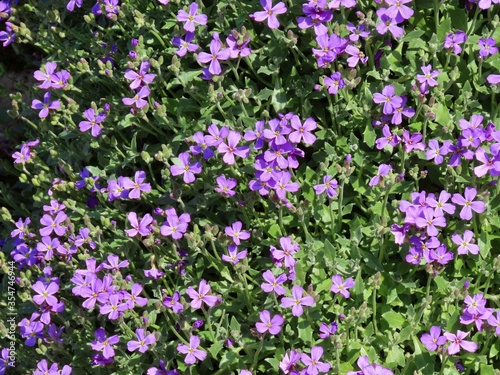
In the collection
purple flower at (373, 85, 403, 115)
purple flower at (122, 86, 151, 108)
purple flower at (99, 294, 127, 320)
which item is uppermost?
purple flower at (373, 85, 403, 115)

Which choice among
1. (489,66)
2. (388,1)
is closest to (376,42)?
(388,1)

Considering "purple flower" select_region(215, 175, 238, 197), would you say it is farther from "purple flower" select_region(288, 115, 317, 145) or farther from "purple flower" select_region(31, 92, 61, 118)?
"purple flower" select_region(31, 92, 61, 118)

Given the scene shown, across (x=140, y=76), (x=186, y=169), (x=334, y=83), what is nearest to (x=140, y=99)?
(x=140, y=76)

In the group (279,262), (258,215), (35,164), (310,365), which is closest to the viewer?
(310,365)

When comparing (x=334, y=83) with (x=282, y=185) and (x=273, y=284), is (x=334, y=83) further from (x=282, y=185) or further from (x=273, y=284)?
(x=273, y=284)

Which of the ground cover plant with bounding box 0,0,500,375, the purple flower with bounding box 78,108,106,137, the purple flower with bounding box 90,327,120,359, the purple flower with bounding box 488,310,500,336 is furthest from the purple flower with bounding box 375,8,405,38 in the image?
the purple flower with bounding box 90,327,120,359

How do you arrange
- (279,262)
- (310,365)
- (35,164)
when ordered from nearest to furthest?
(310,365)
(279,262)
(35,164)

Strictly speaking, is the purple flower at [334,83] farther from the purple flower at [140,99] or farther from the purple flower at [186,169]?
the purple flower at [140,99]

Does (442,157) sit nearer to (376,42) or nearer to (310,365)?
(376,42)
